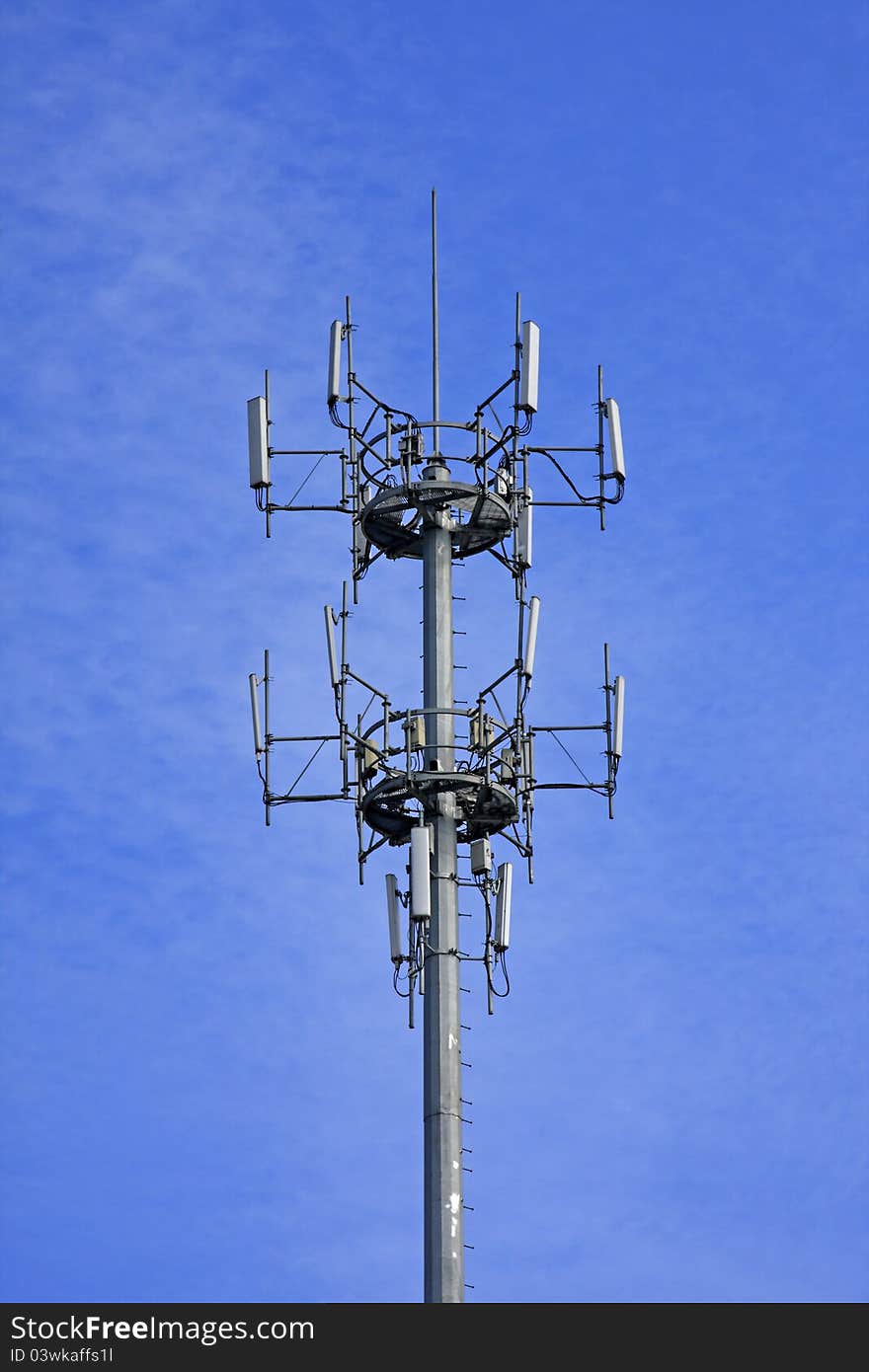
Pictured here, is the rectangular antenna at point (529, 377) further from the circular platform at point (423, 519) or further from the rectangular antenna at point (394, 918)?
the rectangular antenna at point (394, 918)

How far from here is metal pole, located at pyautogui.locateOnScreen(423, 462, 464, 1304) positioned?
43719 mm

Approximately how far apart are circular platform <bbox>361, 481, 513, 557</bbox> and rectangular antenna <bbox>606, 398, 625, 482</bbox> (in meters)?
2.39

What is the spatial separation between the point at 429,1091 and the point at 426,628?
7.45 metres

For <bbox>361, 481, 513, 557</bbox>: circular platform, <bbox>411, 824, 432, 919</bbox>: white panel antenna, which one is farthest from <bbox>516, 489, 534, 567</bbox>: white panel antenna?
<bbox>411, 824, 432, 919</bbox>: white panel antenna

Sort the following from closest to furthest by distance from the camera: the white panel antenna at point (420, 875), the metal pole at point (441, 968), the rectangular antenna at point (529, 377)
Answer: the metal pole at point (441, 968), the white panel antenna at point (420, 875), the rectangular antenna at point (529, 377)

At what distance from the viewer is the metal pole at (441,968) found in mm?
43719

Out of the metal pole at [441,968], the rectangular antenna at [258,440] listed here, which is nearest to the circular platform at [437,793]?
the metal pole at [441,968]

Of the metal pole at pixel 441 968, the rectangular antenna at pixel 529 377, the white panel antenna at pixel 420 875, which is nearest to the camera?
the metal pole at pixel 441 968

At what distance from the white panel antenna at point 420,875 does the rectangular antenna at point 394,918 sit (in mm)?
743

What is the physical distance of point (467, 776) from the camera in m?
46.0

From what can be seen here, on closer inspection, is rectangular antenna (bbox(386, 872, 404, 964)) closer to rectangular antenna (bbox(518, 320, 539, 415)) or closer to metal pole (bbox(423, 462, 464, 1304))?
metal pole (bbox(423, 462, 464, 1304))

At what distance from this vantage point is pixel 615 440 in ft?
163

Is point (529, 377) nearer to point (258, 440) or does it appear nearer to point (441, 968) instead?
point (258, 440)
